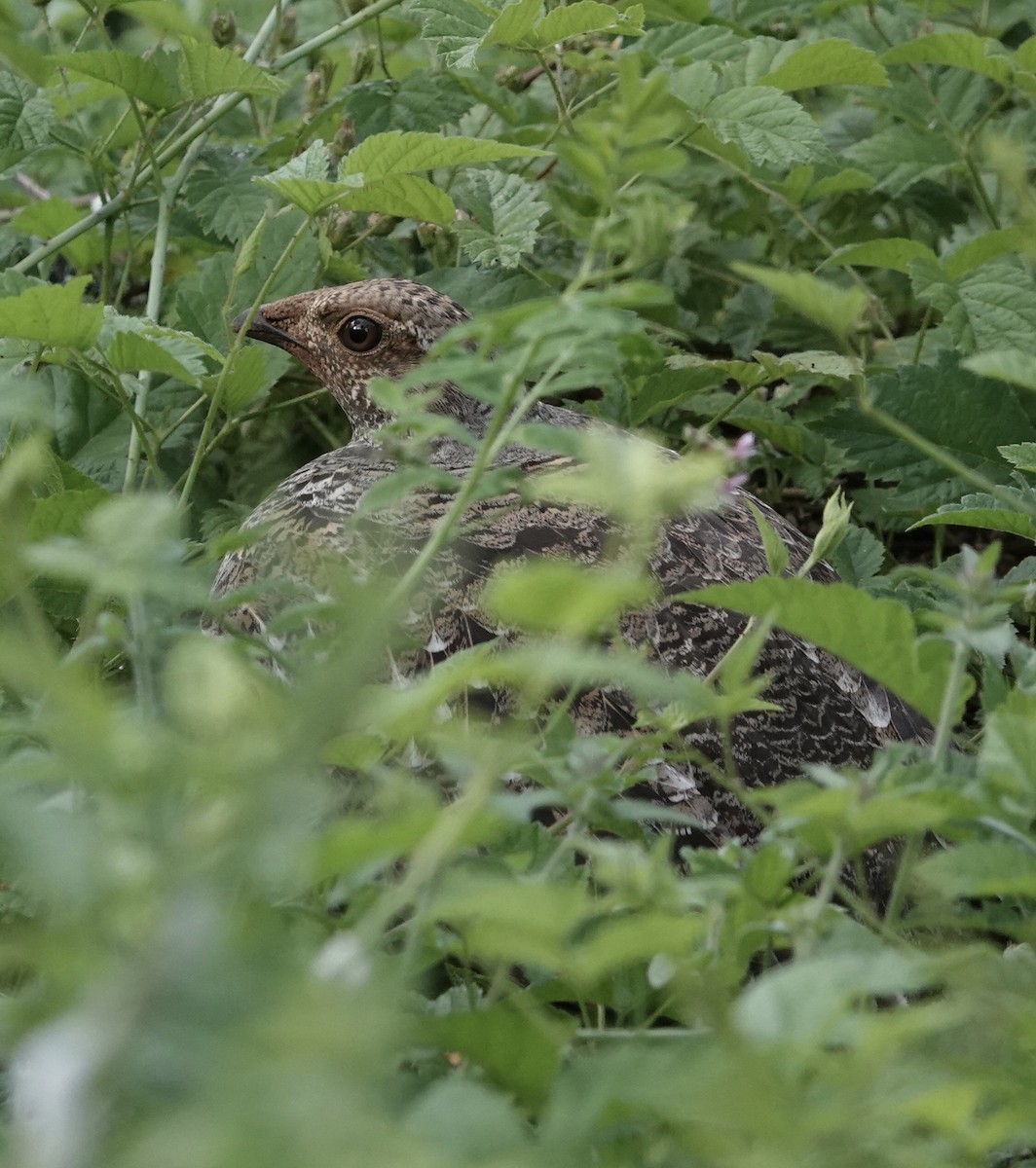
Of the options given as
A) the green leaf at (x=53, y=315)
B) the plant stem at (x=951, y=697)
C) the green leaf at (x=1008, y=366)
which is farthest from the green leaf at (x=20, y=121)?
the plant stem at (x=951, y=697)

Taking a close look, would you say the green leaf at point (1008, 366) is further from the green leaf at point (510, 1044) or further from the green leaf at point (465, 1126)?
the green leaf at point (465, 1126)

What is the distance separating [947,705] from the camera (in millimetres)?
1259

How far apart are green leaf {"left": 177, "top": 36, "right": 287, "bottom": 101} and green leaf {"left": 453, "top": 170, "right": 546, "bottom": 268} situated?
1.36ft

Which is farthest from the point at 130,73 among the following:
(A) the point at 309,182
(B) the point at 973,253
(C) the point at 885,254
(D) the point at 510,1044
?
(D) the point at 510,1044

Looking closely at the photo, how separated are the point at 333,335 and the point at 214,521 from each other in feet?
1.25

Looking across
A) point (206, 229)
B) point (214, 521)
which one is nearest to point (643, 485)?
point (214, 521)

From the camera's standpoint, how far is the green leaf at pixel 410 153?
2.25 metres

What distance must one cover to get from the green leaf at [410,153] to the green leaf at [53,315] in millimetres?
420

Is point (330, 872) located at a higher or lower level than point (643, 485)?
lower

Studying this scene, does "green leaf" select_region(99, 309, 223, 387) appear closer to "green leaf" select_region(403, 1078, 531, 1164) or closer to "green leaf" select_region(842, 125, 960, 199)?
"green leaf" select_region(403, 1078, 531, 1164)

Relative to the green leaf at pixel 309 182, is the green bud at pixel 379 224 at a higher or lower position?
lower

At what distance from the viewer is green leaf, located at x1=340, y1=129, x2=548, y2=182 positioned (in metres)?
2.25

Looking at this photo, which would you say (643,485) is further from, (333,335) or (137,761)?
(333,335)

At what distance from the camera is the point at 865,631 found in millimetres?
1383
